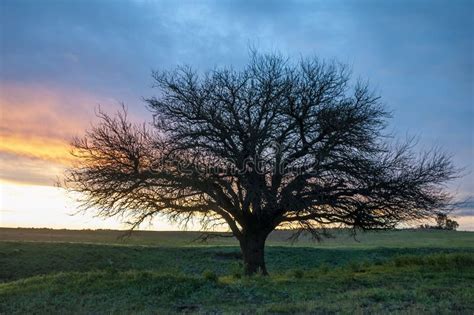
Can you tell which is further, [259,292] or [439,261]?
[439,261]

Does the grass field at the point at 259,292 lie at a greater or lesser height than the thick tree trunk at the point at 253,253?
lesser

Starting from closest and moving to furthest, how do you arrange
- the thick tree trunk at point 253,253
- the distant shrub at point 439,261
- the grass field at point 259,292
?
the grass field at point 259,292 → the thick tree trunk at point 253,253 → the distant shrub at point 439,261

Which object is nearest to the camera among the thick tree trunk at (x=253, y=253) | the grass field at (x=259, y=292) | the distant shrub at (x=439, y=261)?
the grass field at (x=259, y=292)

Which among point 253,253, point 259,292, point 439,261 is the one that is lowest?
point 259,292

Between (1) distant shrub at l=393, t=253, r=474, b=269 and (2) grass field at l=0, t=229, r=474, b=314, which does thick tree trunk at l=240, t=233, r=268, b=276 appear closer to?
(2) grass field at l=0, t=229, r=474, b=314

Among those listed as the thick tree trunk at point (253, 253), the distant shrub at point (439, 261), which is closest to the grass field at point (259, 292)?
the distant shrub at point (439, 261)

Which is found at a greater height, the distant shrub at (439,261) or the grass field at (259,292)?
the distant shrub at (439,261)

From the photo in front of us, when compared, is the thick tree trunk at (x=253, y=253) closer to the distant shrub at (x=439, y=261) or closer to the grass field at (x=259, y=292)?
the grass field at (x=259, y=292)

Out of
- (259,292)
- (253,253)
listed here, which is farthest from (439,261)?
(259,292)

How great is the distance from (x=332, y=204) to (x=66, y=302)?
33.9 feet

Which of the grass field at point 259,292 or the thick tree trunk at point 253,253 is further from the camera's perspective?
the thick tree trunk at point 253,253

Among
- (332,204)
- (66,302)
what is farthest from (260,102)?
(66,302)

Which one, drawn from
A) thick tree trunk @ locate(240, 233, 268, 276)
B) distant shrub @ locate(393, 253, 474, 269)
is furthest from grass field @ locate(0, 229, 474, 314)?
thick tree trunk @ locate(240, 233, 268, 276)

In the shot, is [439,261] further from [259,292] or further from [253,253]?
[259,292]
